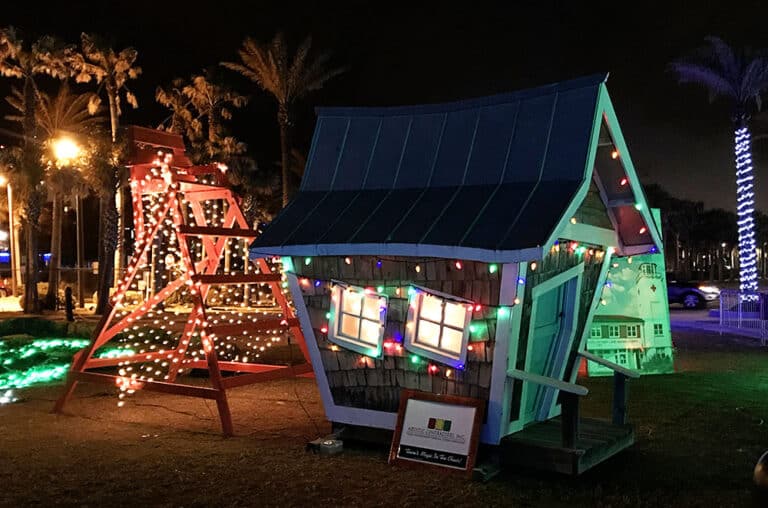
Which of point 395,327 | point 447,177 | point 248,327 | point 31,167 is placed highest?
point 31,167

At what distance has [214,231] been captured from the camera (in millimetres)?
10781

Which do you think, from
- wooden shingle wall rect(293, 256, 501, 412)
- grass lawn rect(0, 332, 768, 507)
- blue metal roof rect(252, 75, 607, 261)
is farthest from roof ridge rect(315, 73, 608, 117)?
grass lawn rect(0, 332, 768, 507)

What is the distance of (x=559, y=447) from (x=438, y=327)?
1.75 m

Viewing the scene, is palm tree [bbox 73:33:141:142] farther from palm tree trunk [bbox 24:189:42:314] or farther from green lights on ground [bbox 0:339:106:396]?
green lights on ground [bbox 0:339:106:396]

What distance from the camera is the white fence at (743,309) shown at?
75.9ft

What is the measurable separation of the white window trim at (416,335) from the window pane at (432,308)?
4 cm

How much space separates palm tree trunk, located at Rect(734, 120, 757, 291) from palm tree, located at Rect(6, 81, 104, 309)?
98.5 ft

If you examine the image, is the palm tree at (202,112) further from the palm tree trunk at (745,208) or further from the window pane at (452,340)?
the window pane at (452,340)

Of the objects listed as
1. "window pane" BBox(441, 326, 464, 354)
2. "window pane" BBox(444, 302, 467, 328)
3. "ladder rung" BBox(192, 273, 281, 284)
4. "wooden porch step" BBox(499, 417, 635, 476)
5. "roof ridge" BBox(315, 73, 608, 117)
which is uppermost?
"roof ridge" BBox(315, 73, 608, 117)

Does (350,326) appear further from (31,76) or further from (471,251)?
(31,76)

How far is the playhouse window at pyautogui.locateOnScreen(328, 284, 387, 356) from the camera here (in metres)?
8.23

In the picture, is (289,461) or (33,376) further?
(33,376)

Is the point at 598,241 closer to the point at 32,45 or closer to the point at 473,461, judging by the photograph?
the point at 473,461

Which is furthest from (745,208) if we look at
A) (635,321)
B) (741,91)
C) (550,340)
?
(550,340)
